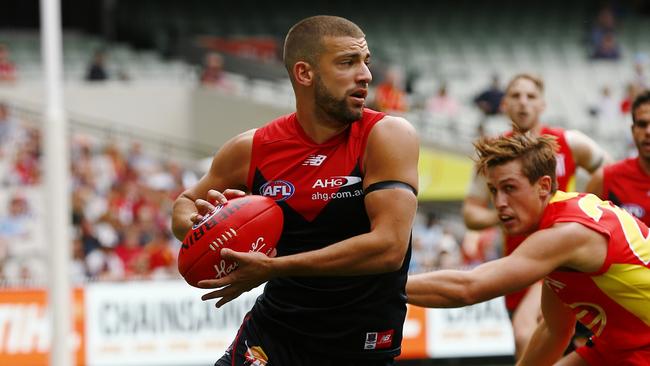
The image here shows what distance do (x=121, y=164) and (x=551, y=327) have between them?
44.3 feet

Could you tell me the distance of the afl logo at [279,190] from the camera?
195 inches

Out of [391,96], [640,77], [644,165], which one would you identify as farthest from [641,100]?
[640,77]

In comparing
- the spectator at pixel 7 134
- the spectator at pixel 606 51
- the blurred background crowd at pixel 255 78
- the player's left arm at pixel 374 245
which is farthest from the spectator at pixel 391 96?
the player's left arm at pixel 374 245

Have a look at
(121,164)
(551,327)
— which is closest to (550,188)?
(551,327)

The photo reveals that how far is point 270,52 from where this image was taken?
81.1 ft

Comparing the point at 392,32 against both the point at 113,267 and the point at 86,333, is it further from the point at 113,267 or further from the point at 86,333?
the point at 86,333

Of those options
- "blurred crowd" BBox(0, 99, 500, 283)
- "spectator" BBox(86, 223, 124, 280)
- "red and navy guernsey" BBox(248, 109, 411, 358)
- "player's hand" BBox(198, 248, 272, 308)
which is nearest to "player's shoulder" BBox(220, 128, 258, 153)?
"red and navy guernsey" BBox(248, 109, 411, 358)

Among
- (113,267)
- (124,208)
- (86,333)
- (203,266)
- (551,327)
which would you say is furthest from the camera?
(124,208)

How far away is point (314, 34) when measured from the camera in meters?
4.86

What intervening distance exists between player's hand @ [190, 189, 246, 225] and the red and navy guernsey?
0.71 feet

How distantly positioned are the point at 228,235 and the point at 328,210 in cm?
45

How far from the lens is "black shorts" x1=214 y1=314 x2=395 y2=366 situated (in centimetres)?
501

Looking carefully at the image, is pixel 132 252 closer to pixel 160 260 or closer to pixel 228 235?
pixel 160 260

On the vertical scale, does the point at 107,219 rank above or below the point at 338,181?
below
